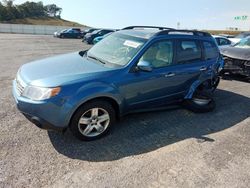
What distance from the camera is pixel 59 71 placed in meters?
3.83

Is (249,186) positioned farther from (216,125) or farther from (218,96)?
(218,96)

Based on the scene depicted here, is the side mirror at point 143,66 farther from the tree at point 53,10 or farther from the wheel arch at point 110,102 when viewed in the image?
the tree at point 53,10

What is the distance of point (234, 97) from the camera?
6.55 meters

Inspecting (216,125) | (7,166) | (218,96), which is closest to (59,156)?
(7,166)

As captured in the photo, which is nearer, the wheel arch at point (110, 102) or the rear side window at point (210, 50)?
the wheel arch at point (110, 102)

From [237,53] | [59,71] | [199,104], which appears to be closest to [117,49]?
[59,71]

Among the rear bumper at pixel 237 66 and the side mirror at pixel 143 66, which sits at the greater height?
the side mirror at pixel 143 66

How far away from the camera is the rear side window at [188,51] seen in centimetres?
483

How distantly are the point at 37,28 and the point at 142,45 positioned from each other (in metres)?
46.6

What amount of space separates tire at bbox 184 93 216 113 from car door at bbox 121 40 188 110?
496 mm

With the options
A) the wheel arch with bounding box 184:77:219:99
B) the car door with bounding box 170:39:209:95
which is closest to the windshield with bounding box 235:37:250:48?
the wheel arch with bounding box 184:77:219:99

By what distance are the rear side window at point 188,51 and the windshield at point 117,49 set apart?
0.87 meters

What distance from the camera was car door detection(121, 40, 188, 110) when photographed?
Answer: 4164mm

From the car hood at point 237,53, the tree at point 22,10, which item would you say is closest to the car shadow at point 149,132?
the car hood at point 237,53
